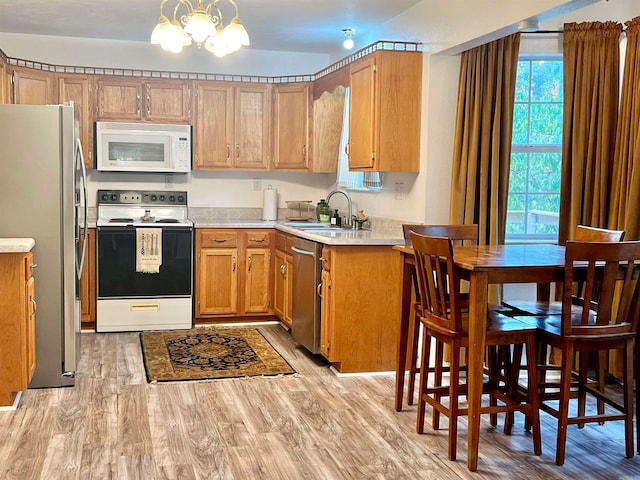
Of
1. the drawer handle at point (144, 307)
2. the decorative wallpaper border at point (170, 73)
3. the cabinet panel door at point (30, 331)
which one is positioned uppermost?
the decorative wallpaper border at point (170, 73)

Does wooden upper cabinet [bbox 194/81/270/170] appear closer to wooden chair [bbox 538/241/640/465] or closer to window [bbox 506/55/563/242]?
window [bbox 506/55/563/242]

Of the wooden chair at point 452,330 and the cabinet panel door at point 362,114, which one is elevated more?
the cabinet panel door at point 362,114

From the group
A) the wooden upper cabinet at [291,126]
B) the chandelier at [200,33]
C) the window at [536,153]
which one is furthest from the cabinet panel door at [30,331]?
the window at [536,153]

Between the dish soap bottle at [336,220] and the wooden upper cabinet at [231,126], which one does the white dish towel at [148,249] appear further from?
the dish soap bottle at [336,220]

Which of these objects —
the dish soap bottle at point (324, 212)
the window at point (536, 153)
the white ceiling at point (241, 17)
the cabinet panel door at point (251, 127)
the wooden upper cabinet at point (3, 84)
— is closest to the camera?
the white ceiling at point (241, 17)

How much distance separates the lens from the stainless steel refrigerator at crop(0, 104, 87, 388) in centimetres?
411

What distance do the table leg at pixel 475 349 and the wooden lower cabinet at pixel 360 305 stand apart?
152cm

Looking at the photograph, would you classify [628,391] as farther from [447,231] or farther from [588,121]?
→ [588,121]

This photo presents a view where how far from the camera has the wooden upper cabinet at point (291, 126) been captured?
649 centimetres

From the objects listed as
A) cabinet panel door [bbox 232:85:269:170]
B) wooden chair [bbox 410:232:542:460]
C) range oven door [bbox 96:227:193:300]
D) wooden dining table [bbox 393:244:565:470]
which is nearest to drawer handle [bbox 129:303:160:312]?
range oven door [bbox 96:227:193:300]

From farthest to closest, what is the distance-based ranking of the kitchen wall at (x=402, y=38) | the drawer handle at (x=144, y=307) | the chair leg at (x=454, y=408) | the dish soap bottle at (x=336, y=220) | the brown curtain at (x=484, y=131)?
the dish soap bottle at (x=336, y=220) < the drawer handle at (x=144, y=307) < the brown curtain at (x=484, y=131) < the kitchen wall at (x=402, y=38) < the chair leg at (x=454, y=408)

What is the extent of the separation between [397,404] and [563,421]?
0.99 metres

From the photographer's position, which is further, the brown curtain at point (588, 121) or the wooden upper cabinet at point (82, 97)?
the wooden upper cabinet at point (82, 97)

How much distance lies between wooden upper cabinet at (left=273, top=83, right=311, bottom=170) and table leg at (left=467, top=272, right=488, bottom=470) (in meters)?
3.67
